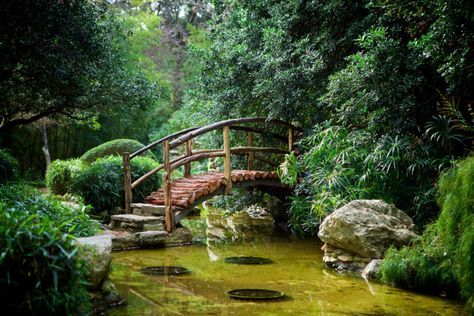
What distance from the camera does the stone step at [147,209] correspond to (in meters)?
9.51

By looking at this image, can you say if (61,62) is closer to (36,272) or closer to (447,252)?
(36,272)

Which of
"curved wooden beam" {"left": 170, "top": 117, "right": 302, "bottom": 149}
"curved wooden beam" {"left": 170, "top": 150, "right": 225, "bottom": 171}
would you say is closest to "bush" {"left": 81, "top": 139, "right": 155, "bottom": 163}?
"curved wooden beam" {"left": 170, "top": 117, "right": 302, "bottom": 149}

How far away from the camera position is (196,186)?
393 inches

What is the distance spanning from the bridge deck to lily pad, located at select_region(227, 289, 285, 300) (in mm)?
3463

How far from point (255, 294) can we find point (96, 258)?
6.02 ft

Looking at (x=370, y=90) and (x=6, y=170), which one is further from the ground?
(x=370, y=90)

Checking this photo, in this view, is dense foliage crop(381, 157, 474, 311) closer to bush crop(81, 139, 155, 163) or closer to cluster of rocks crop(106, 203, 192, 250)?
cluster of rocks crop(106, 203, 192, 250)

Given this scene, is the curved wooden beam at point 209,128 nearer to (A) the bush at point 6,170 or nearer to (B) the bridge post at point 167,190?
(B) the bridge post at point 167,190

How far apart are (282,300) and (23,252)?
3.07m

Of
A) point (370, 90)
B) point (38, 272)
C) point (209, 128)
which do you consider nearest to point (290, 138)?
point (209, 128)

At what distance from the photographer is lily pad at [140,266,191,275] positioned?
7.25 metres

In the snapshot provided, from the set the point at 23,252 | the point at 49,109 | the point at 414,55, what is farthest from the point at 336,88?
the point at 23,252

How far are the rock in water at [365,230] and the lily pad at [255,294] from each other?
5.66 ft

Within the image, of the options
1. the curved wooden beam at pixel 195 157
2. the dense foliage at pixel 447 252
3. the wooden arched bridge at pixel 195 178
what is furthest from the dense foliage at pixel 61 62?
the dense foliage at pixel 447 252
